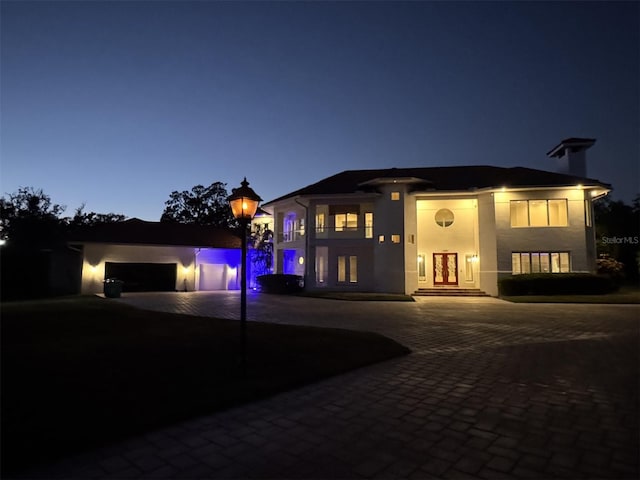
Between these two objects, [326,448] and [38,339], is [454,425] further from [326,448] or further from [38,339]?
[38,339]

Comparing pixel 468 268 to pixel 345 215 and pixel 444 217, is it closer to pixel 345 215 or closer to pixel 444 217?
pixel 444 217

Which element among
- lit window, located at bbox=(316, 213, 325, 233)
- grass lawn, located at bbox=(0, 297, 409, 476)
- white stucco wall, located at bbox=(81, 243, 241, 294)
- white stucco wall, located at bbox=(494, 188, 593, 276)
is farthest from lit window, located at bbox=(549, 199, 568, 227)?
white stucco wall, located at bbox=(81, 243, 241, 294)

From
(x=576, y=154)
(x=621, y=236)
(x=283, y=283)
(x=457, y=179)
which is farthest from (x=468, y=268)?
(x=621, y=236)

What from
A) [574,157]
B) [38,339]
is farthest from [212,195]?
[38,339]

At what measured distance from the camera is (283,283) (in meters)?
22.8

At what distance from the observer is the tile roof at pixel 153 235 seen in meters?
22.8

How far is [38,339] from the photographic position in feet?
21.9

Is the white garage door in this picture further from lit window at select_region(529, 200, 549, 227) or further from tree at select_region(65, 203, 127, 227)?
lit window at select_region(529, 200, 549, 227)

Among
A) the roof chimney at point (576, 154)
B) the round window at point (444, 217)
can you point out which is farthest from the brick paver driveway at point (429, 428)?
the roof chimney at point (576, 154)

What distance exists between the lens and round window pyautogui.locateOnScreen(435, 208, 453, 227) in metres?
22.6

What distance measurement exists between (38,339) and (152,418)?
431cm

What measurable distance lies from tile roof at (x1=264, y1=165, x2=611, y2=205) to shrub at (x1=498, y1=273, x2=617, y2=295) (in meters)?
4.83

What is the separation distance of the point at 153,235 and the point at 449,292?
19.1 meters

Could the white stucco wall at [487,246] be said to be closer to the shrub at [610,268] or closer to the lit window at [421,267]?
the lit window at [421,267]
